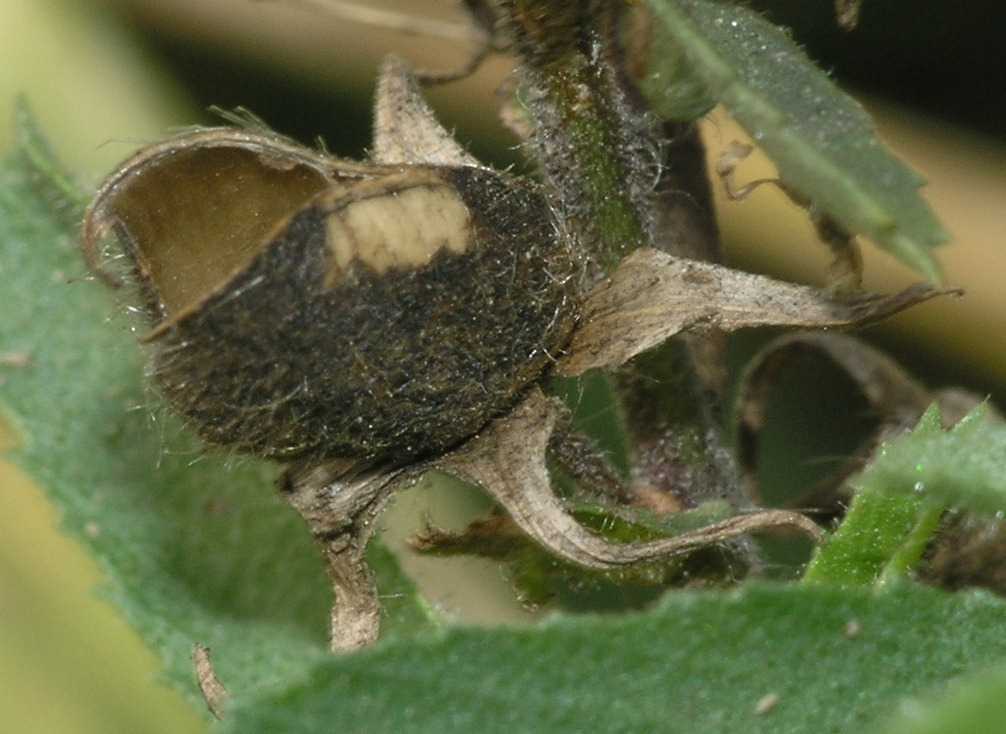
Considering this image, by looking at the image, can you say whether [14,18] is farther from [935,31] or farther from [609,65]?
[609,65]

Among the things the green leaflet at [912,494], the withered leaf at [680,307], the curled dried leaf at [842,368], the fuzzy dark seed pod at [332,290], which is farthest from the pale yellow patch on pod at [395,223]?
the curled dried leaf at [842,368]

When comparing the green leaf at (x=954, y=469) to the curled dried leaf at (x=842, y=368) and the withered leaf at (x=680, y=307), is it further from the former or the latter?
the curled dried leaf at (x=842, y=368)

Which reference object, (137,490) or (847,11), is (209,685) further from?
(847,11)

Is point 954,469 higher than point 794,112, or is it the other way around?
point 794,112

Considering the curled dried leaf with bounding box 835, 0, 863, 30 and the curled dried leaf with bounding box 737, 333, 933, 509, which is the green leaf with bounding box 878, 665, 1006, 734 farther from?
the curled dried leaf with bounding box 737, 333, 933, 509

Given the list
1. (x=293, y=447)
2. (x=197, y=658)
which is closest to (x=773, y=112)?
(x=293, y=447)

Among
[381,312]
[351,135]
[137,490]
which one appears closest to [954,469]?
[381,312]
